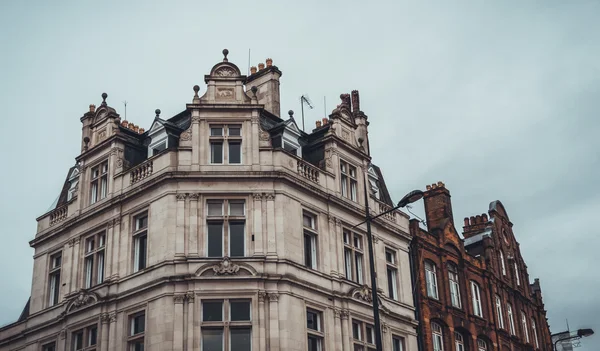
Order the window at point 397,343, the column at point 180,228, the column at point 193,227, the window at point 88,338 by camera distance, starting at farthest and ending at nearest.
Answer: the window at point 397,343 < the window at point 88,338 < the column at point 193,227 < the column at point 180,228

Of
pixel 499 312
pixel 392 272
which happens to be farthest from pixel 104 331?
pixel 499 312

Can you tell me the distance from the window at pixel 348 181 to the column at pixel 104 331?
1113cm

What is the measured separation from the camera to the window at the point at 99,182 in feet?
117

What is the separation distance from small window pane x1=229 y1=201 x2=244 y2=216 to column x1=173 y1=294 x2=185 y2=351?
3.89 meters

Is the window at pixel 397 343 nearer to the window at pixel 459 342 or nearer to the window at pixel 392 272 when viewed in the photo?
the window at pixel 392 272

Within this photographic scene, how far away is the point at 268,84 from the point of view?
3953cm

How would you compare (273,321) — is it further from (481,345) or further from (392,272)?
(481,345)

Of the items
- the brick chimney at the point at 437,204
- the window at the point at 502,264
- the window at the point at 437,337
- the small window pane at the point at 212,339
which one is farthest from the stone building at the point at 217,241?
the window at the point at 502,264

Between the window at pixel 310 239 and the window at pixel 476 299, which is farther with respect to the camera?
the window at pixel 476 299

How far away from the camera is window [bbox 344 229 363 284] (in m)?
35.3

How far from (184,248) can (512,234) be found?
29077 mm

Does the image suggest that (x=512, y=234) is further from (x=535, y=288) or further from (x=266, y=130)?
(x=266, y=130)

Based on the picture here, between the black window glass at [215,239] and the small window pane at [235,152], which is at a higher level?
the small window pane at [235,152]

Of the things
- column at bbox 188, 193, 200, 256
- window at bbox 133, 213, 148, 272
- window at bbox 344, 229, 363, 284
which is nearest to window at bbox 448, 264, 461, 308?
window at bbox 344, 229, 363, 284
